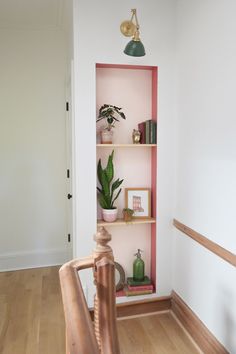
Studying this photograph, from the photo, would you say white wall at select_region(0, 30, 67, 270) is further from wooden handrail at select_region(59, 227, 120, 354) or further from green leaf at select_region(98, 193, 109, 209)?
wooden handrail at select_region(59, 227, 120, 354)

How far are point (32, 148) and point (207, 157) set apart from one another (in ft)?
7.02

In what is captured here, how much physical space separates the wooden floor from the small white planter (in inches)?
34.1

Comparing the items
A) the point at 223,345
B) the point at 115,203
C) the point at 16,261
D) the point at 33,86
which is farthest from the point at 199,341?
the point at 33,86

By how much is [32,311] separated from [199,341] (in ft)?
4.64

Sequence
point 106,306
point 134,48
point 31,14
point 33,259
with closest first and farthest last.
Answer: point 106,306, point 134,48, point 31,14, point 33,259

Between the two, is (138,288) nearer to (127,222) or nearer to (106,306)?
(127,222)

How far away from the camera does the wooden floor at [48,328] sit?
2.21 meters

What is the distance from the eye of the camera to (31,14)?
10.2 ft

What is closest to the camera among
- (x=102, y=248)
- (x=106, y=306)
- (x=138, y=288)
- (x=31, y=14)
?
(x=106, y=306)

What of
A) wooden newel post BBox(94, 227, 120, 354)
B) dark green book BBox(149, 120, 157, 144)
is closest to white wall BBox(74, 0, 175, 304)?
dark green book BBox(149, 120, 157, 144)

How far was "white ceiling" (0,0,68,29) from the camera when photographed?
288 centimetres

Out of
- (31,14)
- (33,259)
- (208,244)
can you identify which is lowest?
(33,259)

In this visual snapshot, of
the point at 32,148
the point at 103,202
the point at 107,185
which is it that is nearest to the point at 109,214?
the point at 103,202

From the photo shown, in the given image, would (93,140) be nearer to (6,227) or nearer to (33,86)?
(33,86)
